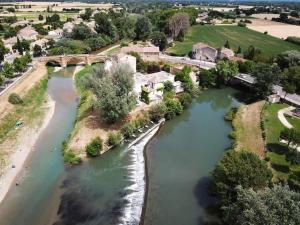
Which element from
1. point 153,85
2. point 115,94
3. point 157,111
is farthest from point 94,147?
point 153,85

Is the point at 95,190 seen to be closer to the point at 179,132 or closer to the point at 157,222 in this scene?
the point at 157,222

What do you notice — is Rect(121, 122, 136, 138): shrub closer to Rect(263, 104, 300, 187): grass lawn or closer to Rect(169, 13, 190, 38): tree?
Rect(263, 104, 300, 187): grass lawn

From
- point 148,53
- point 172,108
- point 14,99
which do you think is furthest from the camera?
point 148,53

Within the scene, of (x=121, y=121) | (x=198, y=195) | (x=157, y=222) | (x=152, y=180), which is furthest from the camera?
(x=121, y=121)

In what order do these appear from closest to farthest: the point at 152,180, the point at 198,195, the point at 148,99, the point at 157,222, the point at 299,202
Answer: the point at 299,202, the point at 157,222, the point at 198,195, the point at 152,180, the point at 148,99

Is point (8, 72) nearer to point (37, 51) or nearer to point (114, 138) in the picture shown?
point (37, 51)

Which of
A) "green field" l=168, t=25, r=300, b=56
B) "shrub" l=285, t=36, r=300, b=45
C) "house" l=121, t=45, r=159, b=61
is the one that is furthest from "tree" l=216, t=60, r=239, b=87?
"shrub" l=285, t=36, r=300, b=45

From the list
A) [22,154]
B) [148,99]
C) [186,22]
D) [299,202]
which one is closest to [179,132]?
[148,99]
